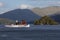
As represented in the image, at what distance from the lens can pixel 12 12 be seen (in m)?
95.4

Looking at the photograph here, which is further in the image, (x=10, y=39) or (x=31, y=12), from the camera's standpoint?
(x=31, y=12)

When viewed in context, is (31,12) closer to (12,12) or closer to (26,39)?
(12,12)

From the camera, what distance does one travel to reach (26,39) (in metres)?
17.5

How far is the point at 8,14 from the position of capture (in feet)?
311

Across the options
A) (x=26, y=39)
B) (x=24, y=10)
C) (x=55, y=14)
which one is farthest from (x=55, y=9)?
(x=26, y=39)

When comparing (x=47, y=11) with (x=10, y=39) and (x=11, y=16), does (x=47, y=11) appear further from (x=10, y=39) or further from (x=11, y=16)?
(x=10, y=39)

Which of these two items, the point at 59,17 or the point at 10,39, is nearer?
the point at 10,39

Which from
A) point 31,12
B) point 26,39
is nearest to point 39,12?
point 31,12

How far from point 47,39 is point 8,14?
7809 cm

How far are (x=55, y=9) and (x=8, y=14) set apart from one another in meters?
17.4

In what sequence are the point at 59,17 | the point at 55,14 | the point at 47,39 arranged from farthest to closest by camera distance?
the point at 55,14 < the point at 59,17 < the point at 47,39

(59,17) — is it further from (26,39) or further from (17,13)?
(26,39)

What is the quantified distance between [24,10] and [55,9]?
11.4m

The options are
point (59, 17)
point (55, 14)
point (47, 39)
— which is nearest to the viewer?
point (47, 39)
